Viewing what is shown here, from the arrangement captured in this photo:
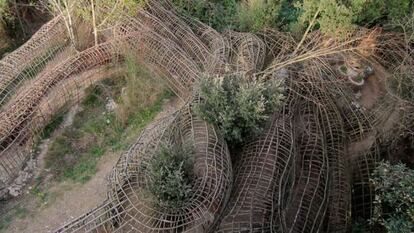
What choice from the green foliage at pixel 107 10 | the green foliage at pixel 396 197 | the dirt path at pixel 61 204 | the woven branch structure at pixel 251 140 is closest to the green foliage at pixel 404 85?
the woven branch structure at pixel 251 140

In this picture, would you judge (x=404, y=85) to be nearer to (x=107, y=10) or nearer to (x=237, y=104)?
(x=237, y=104)

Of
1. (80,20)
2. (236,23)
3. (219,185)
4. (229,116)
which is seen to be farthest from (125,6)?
(219,185)

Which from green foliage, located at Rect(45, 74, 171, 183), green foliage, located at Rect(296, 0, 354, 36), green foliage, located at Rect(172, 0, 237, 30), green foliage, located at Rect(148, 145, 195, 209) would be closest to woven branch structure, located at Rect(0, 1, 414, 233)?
green foliage, located at Rect(148, 145, 195, 209)

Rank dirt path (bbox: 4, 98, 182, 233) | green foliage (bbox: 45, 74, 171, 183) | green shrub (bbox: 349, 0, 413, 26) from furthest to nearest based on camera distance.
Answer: green shrub (bbox: 349, 0, 413, 26), green foliage (bbox: 45, 74, 171, 183), dirt path (bbox: 4, 98, 182, 233)

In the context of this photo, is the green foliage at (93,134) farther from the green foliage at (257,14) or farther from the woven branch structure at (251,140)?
the green foliage at (257,14)

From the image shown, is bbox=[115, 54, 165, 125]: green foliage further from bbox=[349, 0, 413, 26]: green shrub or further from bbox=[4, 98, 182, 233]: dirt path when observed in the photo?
bbox=[349, 0, 413, 26]: green shrub

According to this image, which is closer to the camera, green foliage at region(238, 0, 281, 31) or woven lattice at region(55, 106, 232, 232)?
woven lattice at region(55, 106, 232, 232)

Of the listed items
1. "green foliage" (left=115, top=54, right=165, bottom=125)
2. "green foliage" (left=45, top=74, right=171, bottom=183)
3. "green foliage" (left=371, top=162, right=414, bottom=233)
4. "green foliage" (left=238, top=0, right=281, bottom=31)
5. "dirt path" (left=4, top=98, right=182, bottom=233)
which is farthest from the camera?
"green foliage" (left=238, top=0, right=281, bottom=31)
